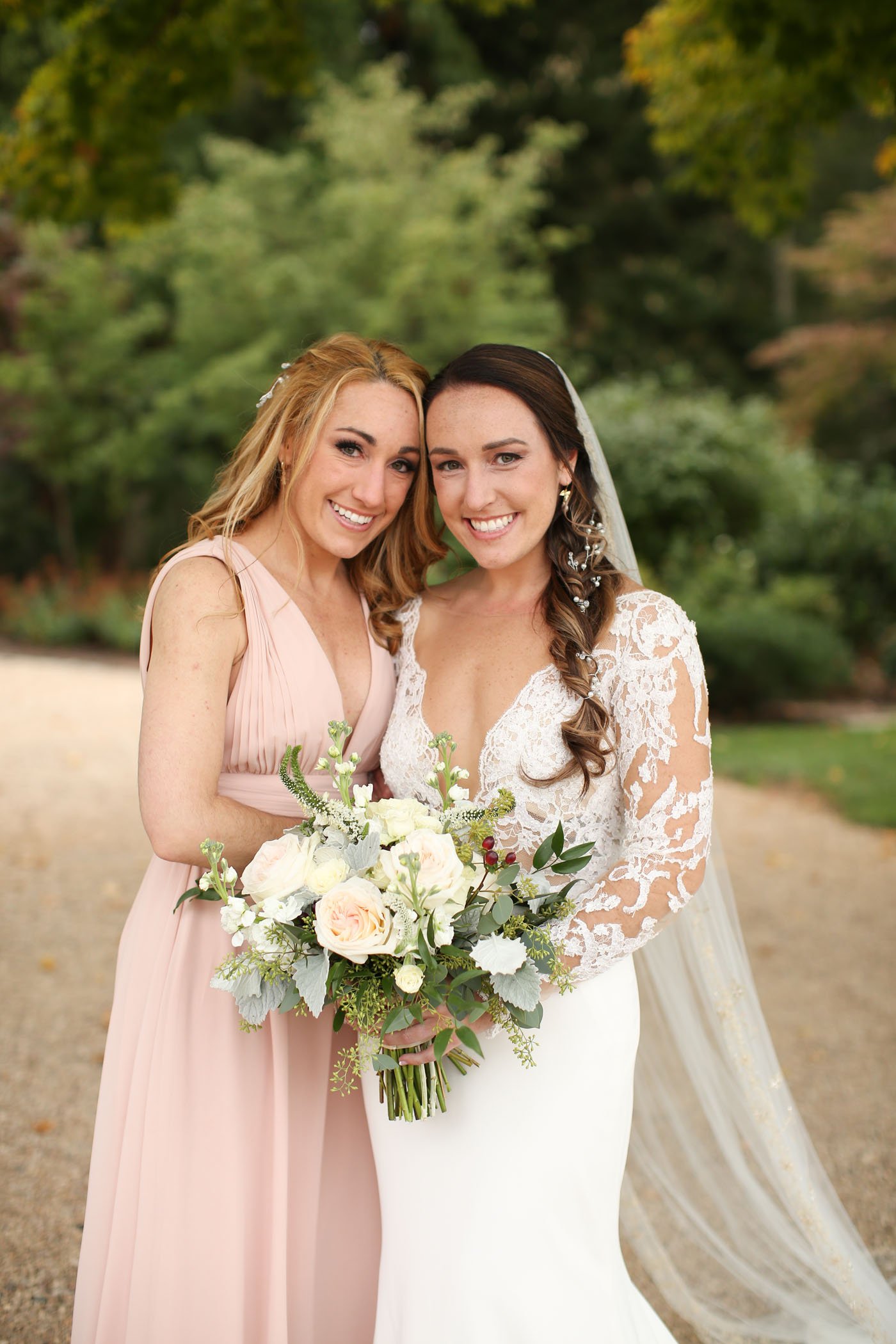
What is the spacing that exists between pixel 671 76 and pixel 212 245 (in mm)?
11285

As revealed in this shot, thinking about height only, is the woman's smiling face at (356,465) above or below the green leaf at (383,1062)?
above

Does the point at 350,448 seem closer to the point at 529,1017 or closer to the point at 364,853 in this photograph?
the point at 364,853

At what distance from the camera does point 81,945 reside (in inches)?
273

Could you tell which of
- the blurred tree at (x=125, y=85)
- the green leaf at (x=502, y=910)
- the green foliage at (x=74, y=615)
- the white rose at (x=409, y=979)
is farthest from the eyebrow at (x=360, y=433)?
the green foliage at (x=74, y=615)

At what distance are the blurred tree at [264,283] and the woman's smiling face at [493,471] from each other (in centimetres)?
1448

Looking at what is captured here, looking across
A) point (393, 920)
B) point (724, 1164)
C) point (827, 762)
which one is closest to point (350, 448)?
point (393, 920)

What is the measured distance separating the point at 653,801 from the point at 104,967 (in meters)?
4.96

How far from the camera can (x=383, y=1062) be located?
89.4 inches

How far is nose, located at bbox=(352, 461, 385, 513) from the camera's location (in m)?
2.98

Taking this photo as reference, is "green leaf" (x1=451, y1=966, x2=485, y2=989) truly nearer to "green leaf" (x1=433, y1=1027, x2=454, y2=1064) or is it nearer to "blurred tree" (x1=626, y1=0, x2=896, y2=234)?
"green leaf" (x1=433, y1=1027, x2=454, y2=1064)

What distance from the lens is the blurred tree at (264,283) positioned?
17.3m

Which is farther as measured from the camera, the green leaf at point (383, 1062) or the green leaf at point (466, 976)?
the green leaf at point (383, 1062)

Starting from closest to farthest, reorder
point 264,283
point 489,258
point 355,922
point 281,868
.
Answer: point 355,922, point 281,868, point 264,283, point 489,258

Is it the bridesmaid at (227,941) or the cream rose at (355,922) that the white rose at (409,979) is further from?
the bridesmaid at (227,941)
